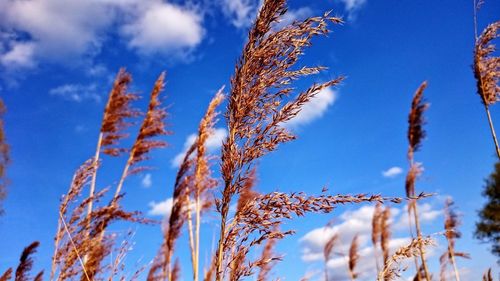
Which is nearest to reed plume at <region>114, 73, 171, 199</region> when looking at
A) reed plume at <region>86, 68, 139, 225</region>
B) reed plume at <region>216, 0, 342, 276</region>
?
reed plume at <region>86, 68, 139, 225</region>

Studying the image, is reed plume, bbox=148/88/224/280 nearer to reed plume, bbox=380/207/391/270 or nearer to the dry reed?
the dry reed

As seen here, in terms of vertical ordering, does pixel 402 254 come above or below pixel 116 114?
below

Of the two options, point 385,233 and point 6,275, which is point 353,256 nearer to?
point 385,233

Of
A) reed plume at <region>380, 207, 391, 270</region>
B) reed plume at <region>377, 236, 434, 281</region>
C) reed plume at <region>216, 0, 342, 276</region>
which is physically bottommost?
reed plume at <region>377, 236, 434, 281</region>

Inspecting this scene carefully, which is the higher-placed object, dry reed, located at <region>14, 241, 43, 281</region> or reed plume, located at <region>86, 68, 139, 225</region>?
reed plume, located at <region>86, 68, 139, 225</region>

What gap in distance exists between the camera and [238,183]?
5.58 ft

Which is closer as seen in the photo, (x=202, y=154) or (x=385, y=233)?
(x=202, y=154)

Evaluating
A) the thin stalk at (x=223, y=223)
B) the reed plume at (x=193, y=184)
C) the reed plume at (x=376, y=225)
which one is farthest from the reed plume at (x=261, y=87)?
the reed plume at (x=376, y=225)

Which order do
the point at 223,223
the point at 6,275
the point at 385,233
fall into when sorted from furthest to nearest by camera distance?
the point at 385,233 → the point at 6,275 → the point at 223,223

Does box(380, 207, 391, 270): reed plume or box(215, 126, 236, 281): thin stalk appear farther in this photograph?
box(380, 207, 391, 270): reed plume

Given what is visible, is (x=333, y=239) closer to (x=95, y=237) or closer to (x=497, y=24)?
(x=497, y=24)

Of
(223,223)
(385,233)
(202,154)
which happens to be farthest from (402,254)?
(385,233)

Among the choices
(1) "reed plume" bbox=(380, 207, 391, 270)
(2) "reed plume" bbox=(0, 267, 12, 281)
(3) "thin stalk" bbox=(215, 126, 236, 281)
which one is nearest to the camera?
(3) "thin stalk" bbox=(215, 126, 236, 281)

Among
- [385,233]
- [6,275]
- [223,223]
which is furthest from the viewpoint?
[385,233]
